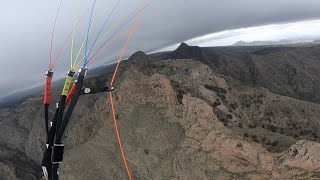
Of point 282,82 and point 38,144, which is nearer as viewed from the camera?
point 38,144

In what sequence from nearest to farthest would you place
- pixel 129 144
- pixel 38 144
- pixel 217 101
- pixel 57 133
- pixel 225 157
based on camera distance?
pixel 57 133 → pixel 225 157 → pixel 129 144 → pixel 217 101 → pixel 38 144

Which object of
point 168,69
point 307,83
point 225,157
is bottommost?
point 307,83

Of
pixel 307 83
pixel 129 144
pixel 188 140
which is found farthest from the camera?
pixel 307 83

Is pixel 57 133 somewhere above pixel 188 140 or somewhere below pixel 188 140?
above

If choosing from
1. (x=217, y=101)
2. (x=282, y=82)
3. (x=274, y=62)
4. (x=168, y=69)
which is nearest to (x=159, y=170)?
(x=217, y=101)

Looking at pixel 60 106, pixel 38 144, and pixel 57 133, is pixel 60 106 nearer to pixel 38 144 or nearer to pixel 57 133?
pixel 57 133

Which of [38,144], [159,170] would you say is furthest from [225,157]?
[38,144]
